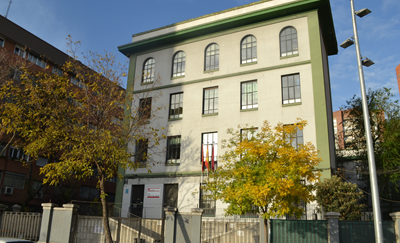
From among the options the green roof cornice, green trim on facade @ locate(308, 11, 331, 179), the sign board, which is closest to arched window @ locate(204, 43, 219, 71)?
the green roof cornice

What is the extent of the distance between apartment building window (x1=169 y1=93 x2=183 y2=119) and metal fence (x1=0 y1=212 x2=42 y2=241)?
12.3m

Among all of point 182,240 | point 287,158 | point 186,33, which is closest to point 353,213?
point 287,158

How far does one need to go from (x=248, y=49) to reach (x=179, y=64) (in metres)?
6.13

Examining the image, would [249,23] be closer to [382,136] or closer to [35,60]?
[382,136]

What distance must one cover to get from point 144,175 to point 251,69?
11802 millimetres

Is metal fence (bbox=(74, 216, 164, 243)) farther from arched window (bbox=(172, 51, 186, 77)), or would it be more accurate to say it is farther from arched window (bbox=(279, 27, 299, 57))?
arched window (bbox=(279, 27, 299, 57))

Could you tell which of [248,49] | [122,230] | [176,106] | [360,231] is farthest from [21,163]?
[360,231]

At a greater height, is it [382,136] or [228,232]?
[382,136]

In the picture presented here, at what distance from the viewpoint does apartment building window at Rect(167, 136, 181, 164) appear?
1000 inches

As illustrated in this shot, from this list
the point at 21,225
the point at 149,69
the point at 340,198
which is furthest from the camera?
the point at 149,69

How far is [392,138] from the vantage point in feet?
88.2

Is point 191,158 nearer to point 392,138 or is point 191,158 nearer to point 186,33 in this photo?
point 186,33

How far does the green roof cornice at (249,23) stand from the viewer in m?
23.2

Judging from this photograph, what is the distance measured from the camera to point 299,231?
582 inches
